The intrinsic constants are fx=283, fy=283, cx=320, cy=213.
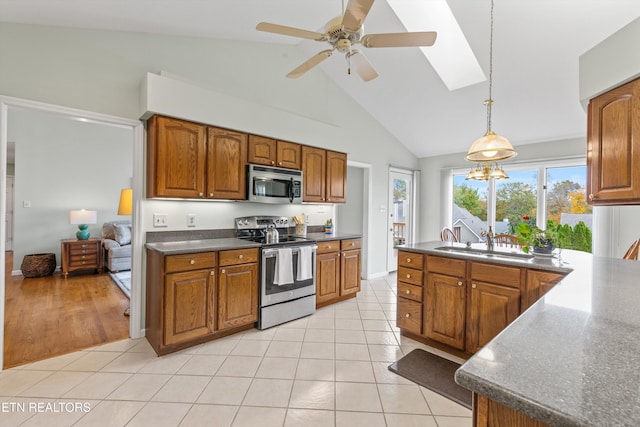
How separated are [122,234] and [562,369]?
6.37 metres

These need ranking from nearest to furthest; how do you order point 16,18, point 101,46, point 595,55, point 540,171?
point 595,55 → point 16,18 → point 101,46 → point 540,171

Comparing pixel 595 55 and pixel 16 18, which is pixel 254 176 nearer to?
pixel 16 18

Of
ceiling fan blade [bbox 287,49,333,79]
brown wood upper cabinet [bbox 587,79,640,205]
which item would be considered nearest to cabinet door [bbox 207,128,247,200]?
ceiling fan blade [bbox 287,49,333,79]

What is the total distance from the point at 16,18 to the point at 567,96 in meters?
5.61

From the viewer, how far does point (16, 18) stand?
222cm

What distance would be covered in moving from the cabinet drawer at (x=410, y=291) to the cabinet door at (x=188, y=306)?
186cm

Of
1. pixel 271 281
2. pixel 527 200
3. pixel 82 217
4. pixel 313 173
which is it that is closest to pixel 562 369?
pixel 271 281

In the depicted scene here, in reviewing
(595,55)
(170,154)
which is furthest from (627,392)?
(170,154)

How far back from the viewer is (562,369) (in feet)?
2.25

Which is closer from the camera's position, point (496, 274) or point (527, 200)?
point (496, 274)

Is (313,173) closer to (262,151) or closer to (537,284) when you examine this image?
→ (262,151)

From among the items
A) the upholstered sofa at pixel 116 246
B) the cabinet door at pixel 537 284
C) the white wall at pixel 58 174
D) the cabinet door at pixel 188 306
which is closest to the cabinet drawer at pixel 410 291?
the cabinet door at pixel 537 284

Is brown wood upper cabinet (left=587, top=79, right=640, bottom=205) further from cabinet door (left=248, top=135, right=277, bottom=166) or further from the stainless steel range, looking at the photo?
cabinet door (left=248, top=135, right=277, bottom=166)

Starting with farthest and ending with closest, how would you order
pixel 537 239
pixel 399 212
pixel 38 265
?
pixel 399 212
pixel 38 265
pixel 537 239
